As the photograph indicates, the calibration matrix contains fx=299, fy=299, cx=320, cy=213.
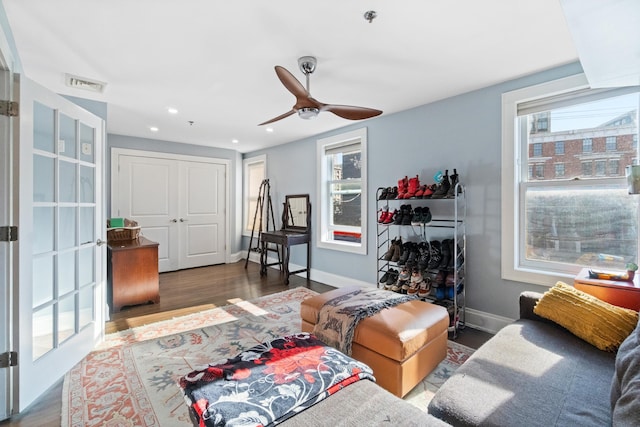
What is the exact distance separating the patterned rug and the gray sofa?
2.08ft

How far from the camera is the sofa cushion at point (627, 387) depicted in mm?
814

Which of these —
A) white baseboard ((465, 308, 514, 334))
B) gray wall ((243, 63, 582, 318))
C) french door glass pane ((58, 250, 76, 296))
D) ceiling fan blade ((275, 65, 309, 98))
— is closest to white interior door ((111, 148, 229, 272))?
french door glass pane ((58, 250, 76, 296))

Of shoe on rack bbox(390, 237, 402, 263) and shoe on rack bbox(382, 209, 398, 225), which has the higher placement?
shoe on rack bbox(382, 209, 398, 225)

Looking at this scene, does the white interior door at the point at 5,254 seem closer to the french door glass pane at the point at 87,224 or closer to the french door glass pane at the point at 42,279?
the french door glass pane at the point at 42,279

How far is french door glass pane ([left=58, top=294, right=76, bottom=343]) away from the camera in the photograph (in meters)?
2.14

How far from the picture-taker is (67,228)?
2260mm

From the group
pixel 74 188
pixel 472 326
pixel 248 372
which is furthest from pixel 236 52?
pixel 472 326

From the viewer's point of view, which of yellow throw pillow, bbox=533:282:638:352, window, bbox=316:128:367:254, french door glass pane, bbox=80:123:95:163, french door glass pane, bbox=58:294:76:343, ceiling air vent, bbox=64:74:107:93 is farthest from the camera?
window, bbox=316:128:367:254

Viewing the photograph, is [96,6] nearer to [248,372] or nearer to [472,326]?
[248,372]

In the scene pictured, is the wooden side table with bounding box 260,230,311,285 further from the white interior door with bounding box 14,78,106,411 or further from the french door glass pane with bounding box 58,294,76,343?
the french door glass pane with bounding box 58,294,76,343

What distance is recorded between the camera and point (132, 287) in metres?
3.42

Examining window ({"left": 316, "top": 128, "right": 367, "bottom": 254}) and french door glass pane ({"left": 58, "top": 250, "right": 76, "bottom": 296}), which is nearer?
french door glass pane ({"left": 58, "top": 250, "right": 76, "bottom": 296})

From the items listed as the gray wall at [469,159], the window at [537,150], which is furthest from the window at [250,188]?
the window at [537,150]

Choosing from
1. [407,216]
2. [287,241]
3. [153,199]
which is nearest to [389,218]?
[407,216]
